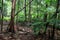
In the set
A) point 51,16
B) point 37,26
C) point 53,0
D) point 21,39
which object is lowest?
point 21,39

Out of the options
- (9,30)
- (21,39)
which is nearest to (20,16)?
(9,30)

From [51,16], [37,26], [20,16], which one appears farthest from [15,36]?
[20,16]

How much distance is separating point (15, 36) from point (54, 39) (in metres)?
3.21

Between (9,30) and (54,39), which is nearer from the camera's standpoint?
(54,39)

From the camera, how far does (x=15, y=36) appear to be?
12070mm

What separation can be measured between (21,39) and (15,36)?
811mm

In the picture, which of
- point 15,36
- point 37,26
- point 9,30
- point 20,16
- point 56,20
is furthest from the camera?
point 20,16

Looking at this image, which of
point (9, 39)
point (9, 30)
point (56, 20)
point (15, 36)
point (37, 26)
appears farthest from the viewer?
point (9, 30)

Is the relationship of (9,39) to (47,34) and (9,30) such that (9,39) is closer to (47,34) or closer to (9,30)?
(9,30)

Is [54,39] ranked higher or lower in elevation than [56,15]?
lower

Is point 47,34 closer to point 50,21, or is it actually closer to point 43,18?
point 43,18

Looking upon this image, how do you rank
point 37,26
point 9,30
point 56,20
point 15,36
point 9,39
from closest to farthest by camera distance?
point 56,20, point 37,26, point 9,39, point 15,36, point 9,30

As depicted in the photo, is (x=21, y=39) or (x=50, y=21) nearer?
(x=50, y=21)

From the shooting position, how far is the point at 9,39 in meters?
11.2
